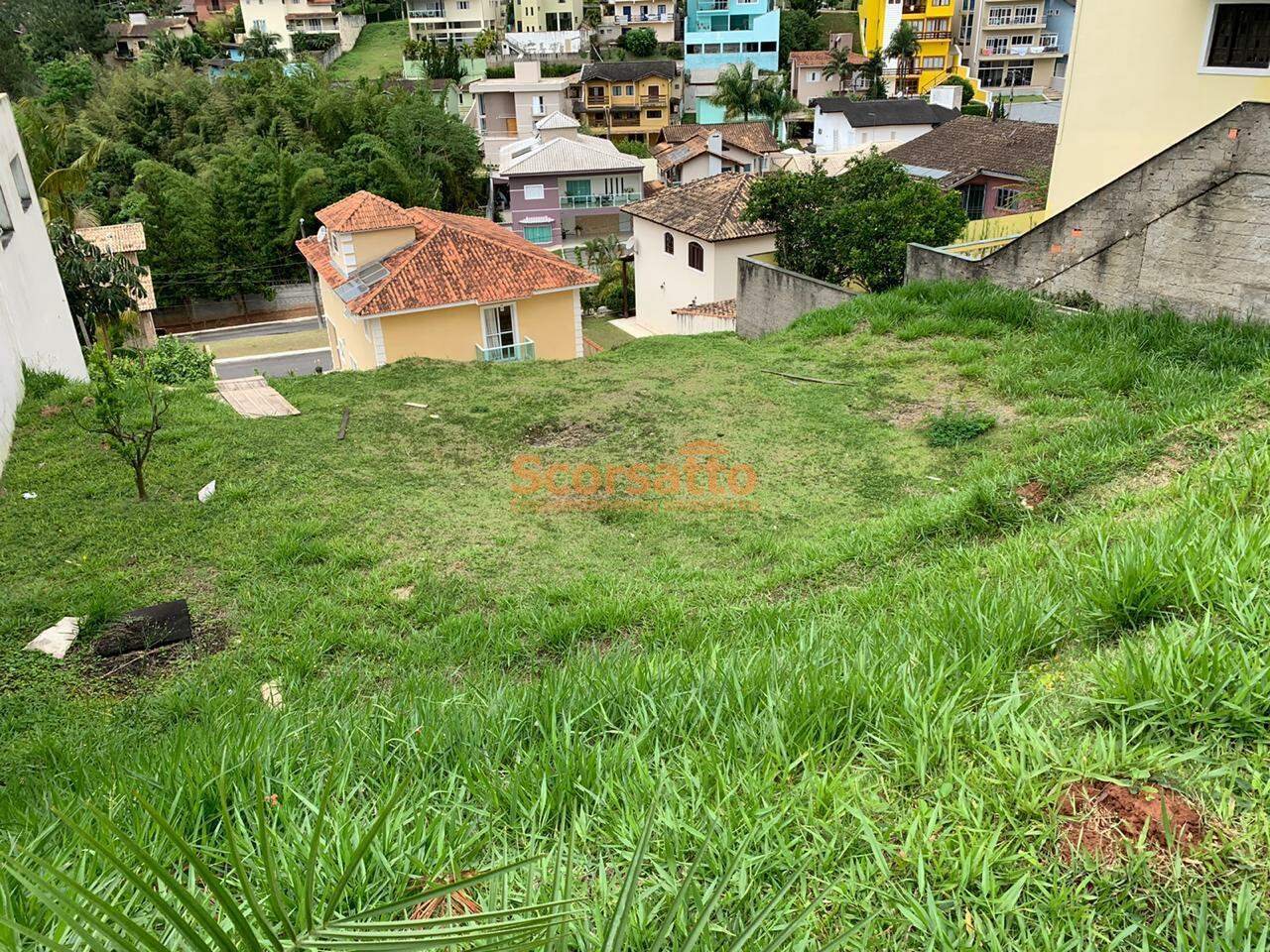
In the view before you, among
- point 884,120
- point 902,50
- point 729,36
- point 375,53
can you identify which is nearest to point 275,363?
point 884,120

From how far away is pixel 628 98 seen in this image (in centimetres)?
5341

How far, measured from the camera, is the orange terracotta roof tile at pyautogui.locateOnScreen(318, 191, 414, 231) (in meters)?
16.8

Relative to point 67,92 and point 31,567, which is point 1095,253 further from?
point 67,92

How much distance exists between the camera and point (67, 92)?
1724 inches

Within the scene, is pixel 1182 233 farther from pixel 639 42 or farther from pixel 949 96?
pixel 639 42

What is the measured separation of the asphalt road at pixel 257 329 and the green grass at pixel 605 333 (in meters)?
11.0

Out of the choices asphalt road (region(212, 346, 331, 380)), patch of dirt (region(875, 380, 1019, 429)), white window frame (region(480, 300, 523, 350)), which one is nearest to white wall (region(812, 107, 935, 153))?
asphalt road (region(212, 346, 331, 380))

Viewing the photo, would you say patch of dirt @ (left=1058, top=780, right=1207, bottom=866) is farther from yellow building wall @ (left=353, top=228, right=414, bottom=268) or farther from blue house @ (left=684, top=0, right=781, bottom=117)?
blue house @ (left=684, top=0, right=781, bottom=117)

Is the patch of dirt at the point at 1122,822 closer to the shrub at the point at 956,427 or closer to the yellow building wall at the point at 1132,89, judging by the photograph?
the shrub at the point at 956,427

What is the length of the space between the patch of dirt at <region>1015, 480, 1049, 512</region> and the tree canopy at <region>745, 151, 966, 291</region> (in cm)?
911

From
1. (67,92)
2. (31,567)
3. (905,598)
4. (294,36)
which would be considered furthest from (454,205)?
(905,598)

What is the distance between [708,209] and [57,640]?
19365 millimetres

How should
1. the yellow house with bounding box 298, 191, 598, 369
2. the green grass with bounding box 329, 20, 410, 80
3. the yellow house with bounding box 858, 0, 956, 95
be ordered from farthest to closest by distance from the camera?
the green grass with bounding box 329, 20, 410, 80 < the yellow house with bounding box 858, 0, 956, 95 < the yellow house with bounding box 298, 191, 598, 369

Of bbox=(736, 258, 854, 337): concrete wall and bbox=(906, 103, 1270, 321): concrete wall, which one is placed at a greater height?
bbox=(906, 103, 1270, 321): concrete wall
